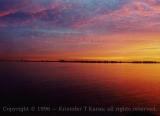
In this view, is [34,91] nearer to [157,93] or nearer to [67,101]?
[67,101]

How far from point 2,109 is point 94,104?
728 cm

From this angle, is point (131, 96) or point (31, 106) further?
point (131, 96)

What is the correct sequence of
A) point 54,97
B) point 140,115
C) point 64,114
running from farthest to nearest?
point 54,97
point 64,114
point 140,115

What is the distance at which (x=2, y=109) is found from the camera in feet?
70.8

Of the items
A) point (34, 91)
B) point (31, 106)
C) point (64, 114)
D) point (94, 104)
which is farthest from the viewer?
point (34, 91)

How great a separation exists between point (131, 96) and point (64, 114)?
10681mm

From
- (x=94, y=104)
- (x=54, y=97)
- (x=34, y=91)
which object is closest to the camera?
(x=94, y=104)

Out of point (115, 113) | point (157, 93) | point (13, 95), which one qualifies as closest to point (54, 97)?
point (13, 95)

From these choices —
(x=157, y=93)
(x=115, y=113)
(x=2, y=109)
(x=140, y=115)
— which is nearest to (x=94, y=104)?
(x=115, y=113)

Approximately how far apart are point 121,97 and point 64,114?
9320mm

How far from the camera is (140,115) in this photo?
13094mm

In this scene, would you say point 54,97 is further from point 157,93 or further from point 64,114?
point 157,93

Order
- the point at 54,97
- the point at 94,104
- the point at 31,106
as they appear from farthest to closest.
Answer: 1. the point at 54,97
2. the point at 94,104
3. the point at 31,106

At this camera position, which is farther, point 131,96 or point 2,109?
point 131,96
